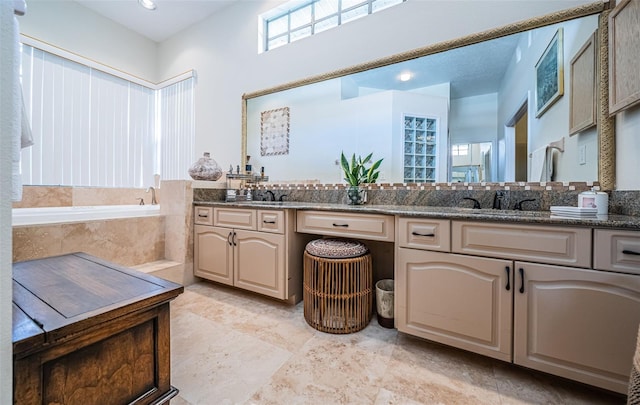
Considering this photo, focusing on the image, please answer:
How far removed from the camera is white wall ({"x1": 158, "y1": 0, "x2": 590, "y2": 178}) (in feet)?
5.92

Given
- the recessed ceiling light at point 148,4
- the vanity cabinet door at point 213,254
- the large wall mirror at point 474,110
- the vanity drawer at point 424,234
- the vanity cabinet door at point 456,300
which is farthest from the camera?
the recessed ceiling light at point 148,4

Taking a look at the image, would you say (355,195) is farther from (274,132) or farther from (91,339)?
(91,339)

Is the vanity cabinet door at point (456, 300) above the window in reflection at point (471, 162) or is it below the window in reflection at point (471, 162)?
below

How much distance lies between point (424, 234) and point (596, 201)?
2.69ft

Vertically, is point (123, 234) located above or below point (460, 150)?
below

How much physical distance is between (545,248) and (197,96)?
364 centimetres

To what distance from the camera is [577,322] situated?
110 cm

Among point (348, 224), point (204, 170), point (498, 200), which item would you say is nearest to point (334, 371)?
point (348, 224)

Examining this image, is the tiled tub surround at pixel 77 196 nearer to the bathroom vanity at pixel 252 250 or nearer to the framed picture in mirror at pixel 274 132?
the bathroom vanity at pixel 252 250

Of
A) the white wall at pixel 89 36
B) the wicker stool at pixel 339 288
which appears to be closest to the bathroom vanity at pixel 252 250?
the wicker stool at pixel 339 288

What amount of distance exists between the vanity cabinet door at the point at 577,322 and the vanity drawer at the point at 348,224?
2.14 ft

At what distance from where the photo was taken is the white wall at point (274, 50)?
5.92 feet

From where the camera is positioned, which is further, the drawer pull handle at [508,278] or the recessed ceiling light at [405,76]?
the recessed ceiling light at [405,76]

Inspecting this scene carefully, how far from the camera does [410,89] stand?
2.00m
